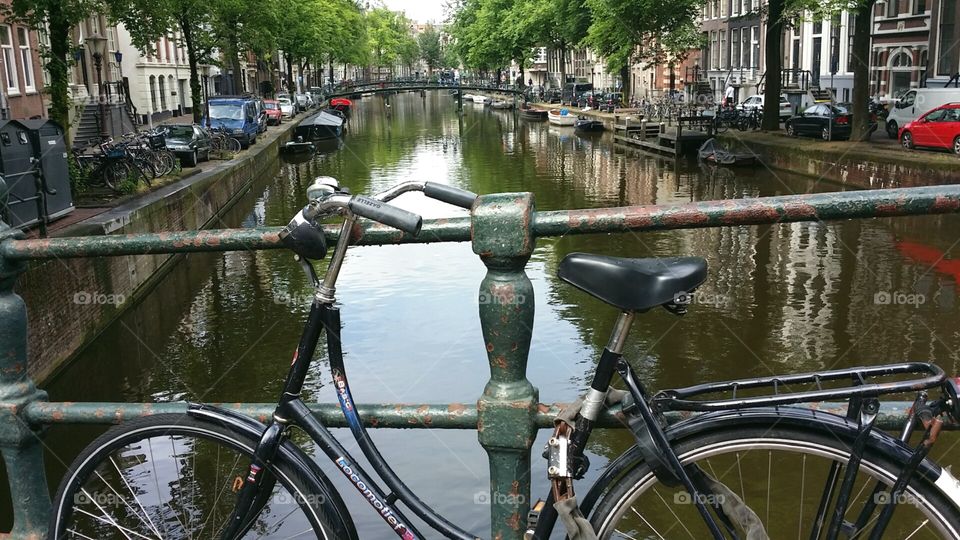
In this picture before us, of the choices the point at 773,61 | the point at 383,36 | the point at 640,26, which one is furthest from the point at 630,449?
the point at 383,36

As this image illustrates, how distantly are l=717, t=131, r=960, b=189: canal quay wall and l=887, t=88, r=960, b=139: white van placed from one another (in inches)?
65.8

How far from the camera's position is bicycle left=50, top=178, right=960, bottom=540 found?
1.72 metres

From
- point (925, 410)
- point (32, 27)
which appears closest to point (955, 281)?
point (925, 410)

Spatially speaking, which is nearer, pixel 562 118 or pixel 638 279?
pixel 638 279

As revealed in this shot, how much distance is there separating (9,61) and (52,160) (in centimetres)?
1471

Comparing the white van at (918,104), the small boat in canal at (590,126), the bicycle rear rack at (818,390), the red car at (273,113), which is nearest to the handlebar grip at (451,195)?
the bicycle rear rack at (818,390)

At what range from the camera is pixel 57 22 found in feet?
49.8

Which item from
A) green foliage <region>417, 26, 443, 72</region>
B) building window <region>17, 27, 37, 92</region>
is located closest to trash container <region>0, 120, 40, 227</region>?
building window <region>17, 27, 37, 92</region>

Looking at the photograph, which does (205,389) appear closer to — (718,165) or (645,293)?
(645,293)

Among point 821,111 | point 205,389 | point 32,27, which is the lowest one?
point 205,389

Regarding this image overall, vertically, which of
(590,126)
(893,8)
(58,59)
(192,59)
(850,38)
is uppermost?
(893,8)

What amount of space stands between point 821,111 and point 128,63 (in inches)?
1153

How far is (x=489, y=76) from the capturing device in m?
113

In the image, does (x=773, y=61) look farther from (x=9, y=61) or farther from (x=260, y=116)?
(x=9, y=61)
